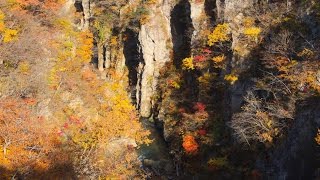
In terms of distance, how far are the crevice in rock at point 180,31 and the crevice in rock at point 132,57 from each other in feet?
17.3

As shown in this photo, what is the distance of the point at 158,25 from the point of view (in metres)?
45.1

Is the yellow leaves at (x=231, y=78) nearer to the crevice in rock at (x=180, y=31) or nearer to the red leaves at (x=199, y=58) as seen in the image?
the red leaves at (x=199, y=58)

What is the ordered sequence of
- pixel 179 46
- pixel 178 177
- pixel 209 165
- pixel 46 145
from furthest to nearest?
1. pixel 179 46
2. pixel 178 177
3. pixel 209 165
4. pixel 46 145

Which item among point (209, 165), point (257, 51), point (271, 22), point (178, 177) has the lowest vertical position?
point (178, 177)

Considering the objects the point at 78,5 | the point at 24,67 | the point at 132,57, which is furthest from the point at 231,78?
the point at 78,5

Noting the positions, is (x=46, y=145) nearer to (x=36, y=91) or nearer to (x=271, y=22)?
(x=36, y=91)

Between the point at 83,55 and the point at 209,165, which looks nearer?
the point at 209,165

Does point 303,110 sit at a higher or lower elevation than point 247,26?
lower

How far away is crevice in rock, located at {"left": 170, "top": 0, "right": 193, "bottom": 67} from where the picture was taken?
139 feet

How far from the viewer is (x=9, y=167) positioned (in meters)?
22.1

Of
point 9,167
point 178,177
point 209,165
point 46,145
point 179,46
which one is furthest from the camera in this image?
point 179,46

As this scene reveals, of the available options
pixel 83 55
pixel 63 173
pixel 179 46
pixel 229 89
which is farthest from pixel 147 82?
pixel 63 173

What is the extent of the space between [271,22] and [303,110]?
10759 millimetres

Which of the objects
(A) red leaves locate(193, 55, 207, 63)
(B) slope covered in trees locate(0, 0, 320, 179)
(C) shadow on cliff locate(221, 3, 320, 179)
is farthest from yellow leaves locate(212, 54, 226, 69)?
(C) shadow on cliff locate(221, 3, 320, 179)
